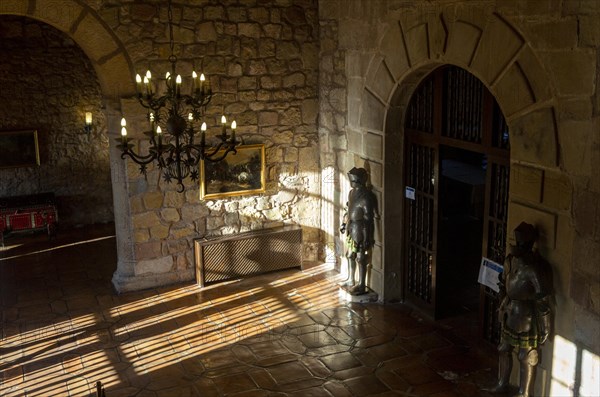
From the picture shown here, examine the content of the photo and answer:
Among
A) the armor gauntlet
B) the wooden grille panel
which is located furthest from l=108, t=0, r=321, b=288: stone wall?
the armor gauntlet

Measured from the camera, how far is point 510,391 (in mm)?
5250

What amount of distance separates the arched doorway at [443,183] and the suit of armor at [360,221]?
1.22 feet

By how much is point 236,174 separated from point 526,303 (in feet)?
13.0

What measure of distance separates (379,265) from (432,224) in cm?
82

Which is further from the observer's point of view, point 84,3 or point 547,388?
point 84,3

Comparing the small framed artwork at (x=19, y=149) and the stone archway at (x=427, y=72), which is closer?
the stone archway at (x=427, y=72)

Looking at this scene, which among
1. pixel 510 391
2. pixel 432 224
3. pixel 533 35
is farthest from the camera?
pixel 432 224

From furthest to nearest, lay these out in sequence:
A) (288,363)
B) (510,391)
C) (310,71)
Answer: (310,71), (288,363), (510,391)

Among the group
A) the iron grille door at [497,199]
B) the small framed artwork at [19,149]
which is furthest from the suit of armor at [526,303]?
the small framed artwork at [19,149]

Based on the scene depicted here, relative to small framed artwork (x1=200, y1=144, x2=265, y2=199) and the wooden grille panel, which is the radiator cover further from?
the wooden grille panel

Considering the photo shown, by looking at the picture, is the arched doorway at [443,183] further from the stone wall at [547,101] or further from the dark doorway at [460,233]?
the stone wall at [547,101]

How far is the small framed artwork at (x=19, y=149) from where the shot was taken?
954 centimetres

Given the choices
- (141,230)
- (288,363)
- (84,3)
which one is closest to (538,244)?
(288,363)

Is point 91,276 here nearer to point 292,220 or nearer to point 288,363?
point 292,220
